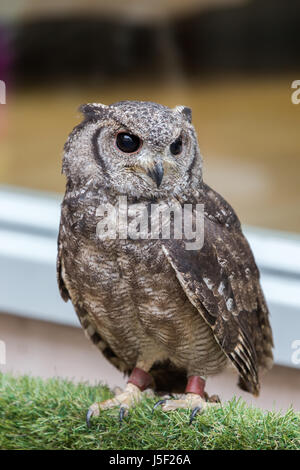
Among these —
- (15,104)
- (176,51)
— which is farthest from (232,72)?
(15,104)

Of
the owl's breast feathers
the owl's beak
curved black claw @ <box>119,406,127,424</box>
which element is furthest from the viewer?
curved black claw @ <box>119,406,127,424</box>

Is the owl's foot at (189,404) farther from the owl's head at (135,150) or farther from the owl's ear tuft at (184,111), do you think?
the owl's ear tuft at (184,111)

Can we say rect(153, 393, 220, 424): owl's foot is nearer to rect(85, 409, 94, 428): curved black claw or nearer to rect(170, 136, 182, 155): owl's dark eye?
rect(85, 409, 94, 428): curved black claw

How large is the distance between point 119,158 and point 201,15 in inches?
114

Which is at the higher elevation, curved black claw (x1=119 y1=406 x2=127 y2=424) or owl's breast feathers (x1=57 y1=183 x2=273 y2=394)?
owl's breast feathers (x1=57 y1=183 x2=273 y2=394)

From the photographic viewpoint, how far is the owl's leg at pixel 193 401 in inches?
55.5

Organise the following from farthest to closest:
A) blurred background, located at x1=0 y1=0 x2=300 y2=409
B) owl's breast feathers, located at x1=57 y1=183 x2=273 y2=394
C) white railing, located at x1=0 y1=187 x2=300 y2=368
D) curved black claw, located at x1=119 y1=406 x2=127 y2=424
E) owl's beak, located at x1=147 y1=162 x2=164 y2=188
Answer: blurred background, located at x1=0 y1=0 x2=300 y2=409, white railing, located at x1=0 y1=187 x2=300 y2=368, curved black claw, located at x1=119 y1=406 x2=127 y2=424, owl's breast feathers, located at x1=57 y1=183 x2=273 y2=394, owl's beak, located at x1=147 y1=162 x2=164 y2=188

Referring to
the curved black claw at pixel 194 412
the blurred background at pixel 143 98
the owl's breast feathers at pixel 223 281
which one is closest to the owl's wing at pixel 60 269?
the owl's breast feathers at pixel 223 281

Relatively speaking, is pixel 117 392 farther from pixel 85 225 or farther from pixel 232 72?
pixel 232 72

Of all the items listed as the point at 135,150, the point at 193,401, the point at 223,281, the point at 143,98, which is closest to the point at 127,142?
the point at 135,150

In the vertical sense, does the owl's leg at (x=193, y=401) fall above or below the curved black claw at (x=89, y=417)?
above

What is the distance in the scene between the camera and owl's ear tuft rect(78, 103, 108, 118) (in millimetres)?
1264

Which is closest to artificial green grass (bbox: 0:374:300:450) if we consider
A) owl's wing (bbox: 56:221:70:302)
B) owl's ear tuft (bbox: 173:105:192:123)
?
owl's wing (bbox: 56:221:70:302)

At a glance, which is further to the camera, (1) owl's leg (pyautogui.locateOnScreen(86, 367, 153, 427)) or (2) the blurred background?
(2) the blurred background
